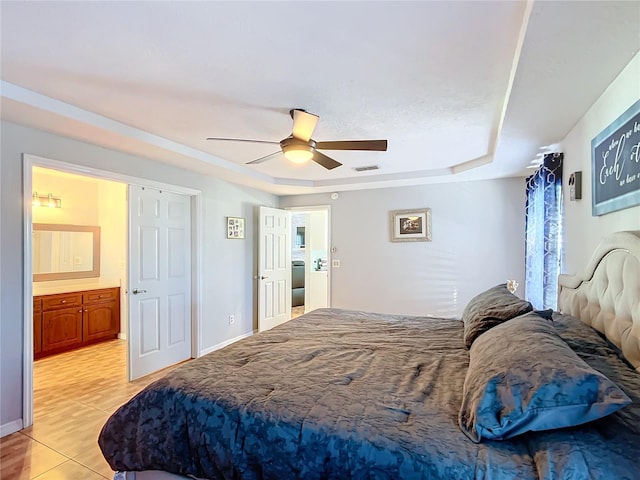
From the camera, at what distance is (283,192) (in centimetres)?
554

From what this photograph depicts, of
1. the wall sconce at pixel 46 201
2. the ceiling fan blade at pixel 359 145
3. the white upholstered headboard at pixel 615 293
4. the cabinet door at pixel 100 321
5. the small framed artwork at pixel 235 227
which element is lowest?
the cabinet door at pixel 100 321

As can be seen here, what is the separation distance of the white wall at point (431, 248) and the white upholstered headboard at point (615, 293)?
96.7 inches

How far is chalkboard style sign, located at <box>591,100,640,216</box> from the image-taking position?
1.56m

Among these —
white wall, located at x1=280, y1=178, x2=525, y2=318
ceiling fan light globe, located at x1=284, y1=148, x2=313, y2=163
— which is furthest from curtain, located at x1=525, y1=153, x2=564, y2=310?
ceiling fan light globe, located at x1=284, y1=148, x2=313, y2=163

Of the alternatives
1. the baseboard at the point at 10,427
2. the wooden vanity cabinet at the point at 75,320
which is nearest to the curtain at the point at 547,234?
the baseboard at the point at 10,427

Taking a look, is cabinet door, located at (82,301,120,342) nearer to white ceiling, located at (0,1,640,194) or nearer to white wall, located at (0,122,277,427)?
white wall, located at (0,122,277,427)

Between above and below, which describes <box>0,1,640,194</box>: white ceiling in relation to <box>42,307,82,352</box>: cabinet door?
above

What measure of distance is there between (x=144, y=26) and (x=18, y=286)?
7.27 ft

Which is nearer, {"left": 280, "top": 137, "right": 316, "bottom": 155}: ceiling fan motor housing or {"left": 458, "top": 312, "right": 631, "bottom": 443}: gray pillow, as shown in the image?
{"left": 458, "top": 312, "right": 631, "bottom": 443}: gray pillow

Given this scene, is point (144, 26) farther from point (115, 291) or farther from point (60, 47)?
point (115, 291)

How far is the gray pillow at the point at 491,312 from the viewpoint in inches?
75.7

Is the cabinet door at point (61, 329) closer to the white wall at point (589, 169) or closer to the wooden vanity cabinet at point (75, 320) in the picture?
the wooden vanity cabinet at point (75, 320)

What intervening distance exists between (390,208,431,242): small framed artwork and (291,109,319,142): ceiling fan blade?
9.08ft

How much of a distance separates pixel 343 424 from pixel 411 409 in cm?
27
